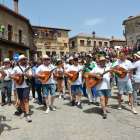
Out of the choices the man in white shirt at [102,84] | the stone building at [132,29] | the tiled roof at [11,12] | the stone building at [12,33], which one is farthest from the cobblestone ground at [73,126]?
the stone building at [132,29]

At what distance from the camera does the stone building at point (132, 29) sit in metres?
36.7

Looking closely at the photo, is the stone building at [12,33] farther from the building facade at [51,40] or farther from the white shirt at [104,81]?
the building facade at [51,40]

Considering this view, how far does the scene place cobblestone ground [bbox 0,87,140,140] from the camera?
3752mm

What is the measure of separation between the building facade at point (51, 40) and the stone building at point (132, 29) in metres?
18.4

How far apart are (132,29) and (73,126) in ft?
126

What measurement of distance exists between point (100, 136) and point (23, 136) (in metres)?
1.83

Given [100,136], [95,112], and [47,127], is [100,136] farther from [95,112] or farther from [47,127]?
[95,112]

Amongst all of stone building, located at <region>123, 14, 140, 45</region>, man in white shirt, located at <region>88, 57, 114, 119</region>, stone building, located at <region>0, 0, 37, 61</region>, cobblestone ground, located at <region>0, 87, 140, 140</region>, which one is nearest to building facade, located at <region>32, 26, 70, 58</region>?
stone building, located at <region>123, 14, 140, 45</region>

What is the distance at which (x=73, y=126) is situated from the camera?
4332 mm

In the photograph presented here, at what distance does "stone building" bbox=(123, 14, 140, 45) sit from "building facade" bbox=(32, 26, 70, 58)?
18416 millimetres

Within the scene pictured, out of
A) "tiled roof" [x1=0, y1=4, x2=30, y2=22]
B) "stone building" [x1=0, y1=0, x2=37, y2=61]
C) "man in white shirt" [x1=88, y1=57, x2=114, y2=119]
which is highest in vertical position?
"tiled roof" [x1=0, y1=4, x2=30, y2=22]

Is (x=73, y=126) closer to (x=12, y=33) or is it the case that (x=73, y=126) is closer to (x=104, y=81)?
(x=104, y=81)

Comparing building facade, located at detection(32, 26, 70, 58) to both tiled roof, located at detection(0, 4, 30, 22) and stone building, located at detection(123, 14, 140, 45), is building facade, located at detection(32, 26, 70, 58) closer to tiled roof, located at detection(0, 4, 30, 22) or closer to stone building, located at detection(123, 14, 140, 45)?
stone building, located at detection(123, 14, 140, 45)

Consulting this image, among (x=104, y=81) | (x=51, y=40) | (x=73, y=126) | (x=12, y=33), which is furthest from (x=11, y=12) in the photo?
(x=51, y=40)
